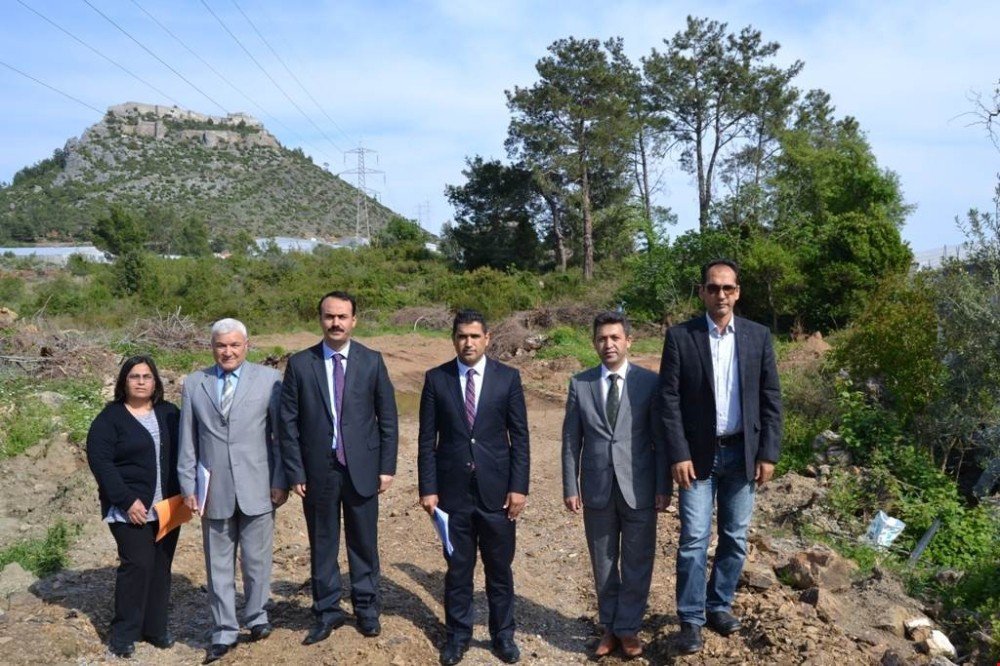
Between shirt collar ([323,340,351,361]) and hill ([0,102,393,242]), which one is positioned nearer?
shirt collar ([323,340,351,361])

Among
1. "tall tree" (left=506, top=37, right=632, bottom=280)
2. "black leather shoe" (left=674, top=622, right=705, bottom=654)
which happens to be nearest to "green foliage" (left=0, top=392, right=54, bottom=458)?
"black leather shoe" (left=674, top=622, right=705, bottom=654)

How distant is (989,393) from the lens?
7.18m

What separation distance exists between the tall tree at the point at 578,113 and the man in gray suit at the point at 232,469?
24.5 meters

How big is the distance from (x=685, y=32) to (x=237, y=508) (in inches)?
1169

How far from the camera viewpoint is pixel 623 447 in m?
4.01

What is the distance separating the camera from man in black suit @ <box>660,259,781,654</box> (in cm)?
396

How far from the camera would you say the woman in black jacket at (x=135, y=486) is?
4215 millimetres

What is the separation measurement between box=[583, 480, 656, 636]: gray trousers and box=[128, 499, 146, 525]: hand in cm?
226

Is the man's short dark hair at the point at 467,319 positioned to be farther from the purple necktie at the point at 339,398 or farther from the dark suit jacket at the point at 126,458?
the dark suit jacket at the point at 126,458

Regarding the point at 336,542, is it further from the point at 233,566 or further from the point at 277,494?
the point at 233,566

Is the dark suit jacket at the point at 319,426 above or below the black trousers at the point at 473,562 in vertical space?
above

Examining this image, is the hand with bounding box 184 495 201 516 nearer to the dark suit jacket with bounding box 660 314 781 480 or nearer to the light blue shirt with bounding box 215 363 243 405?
the light blue shirt with bounding box 215 363 243 405

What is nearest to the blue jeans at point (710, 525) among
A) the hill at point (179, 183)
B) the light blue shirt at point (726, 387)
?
the light blue shirt at point (726, 387)

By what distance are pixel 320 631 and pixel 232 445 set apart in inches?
41.7
